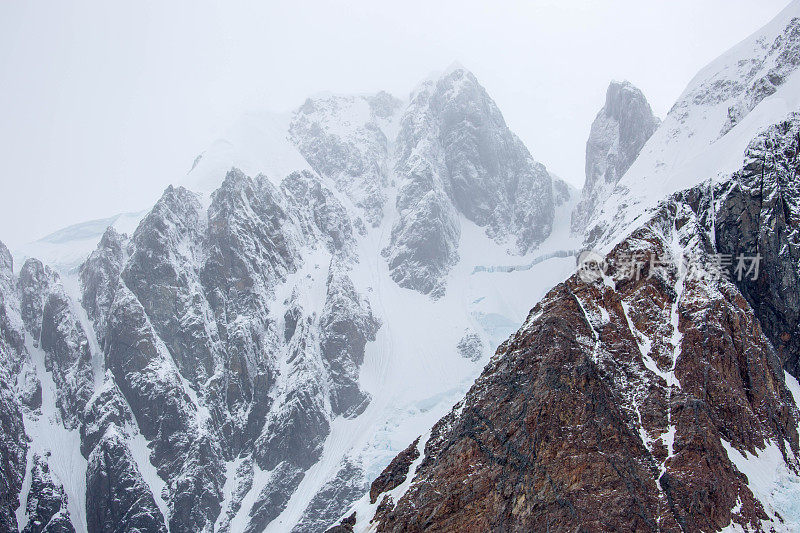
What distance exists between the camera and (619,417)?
47781 mm

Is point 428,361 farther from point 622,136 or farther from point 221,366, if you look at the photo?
point 622,136

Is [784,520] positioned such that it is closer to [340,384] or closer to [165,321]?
[340,384]

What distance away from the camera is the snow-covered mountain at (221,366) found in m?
123

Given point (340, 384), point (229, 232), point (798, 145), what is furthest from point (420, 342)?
point (798, 145)

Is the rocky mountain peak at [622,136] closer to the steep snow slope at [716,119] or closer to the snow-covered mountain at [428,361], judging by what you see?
the snow-covered mountain at [428,361]

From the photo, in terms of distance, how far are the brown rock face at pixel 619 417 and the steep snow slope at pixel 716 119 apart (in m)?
14.4

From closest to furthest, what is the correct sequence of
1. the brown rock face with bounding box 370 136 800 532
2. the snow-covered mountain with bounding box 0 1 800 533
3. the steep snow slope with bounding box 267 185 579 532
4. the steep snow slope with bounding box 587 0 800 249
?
1. the brown rock face with bounding box 370 136 800 532
2. the snow-covered mountain with bounding box 0 1 800 533
3. the steep snow slope with bounding box 587 0 800 249
4. the steep snow slope with bounding box 267 185 579 532

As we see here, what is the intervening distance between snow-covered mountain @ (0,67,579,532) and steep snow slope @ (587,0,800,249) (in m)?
69.4

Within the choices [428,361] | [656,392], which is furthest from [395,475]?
[428,361]

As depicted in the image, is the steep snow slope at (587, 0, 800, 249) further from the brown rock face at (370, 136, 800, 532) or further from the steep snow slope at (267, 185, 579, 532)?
the steep snow slope at (267, 185, 579, 532)

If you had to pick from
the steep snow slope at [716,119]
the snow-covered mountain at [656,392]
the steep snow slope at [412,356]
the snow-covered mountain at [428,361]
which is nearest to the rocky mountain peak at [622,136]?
the snow-covered mountain at [428,361]

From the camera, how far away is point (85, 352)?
5684 inches

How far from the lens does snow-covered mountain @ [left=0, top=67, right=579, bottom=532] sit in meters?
123


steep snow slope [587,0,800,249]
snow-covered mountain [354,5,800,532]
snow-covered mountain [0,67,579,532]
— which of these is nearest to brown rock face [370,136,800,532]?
snow-covered mountain [354,5,800,532]
